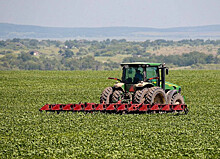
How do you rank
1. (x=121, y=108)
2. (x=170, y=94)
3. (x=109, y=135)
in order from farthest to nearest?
(x=170, y=94) < (x=121, y=108) < (x=109, y=135)

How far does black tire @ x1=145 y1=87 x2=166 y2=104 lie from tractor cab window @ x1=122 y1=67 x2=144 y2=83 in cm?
112

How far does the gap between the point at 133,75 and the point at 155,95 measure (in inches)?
69.0

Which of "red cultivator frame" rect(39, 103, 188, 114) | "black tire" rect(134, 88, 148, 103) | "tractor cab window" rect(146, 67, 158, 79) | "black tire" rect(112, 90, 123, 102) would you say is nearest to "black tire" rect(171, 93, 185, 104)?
"red cultivator frame" rect(39, 103, 188, 114)

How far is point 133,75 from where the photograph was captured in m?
21.4

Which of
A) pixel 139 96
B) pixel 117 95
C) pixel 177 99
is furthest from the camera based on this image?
pixel 177 99

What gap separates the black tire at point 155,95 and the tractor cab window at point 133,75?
3.67ft

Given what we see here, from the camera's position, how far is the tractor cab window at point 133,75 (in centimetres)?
2128

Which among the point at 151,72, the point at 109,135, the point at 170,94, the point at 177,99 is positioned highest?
the point at 151,72

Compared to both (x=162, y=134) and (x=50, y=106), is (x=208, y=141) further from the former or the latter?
(x=50, y=106)

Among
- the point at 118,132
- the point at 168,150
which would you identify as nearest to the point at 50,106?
the point at 118,132

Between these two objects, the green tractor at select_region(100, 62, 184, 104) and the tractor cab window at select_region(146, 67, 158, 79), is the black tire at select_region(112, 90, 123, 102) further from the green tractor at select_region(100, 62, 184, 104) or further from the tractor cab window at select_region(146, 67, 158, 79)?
the tractor cab window at select_region(146, 67, 158, 79)

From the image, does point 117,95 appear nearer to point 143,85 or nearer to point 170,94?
point 143,85

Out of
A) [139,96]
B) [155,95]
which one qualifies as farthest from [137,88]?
[155,95]

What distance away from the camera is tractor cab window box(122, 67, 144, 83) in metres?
21.3
